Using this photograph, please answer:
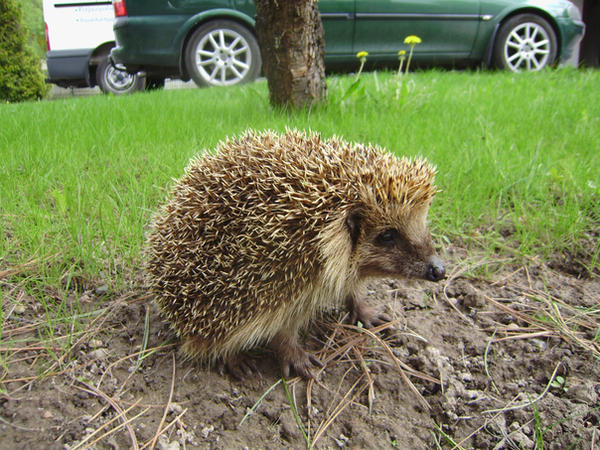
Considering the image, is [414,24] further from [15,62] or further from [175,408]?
[15,62]

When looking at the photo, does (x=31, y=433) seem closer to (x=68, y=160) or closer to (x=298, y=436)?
(x=298, y=436)

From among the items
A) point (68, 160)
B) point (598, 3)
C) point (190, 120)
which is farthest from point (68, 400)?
point (598, 3)

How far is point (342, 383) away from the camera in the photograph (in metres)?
2.31

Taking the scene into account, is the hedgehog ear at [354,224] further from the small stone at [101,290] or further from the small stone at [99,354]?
the small stone at [101,290]

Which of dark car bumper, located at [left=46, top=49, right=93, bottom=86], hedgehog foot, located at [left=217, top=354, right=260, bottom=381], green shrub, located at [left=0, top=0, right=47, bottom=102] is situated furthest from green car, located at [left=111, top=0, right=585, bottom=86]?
hedgehog foot, located at [left=217, top=354, right=260, bottom=381]

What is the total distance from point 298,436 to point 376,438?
342 mm

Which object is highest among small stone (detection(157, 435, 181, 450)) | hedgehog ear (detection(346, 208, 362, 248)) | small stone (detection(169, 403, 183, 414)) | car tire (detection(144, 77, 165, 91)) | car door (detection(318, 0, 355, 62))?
car door (detection(318, 0, 355, 62))

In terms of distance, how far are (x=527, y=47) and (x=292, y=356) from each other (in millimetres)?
10280

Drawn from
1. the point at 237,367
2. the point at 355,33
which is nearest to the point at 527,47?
the point at 355,33

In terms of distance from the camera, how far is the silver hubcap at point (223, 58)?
366 inches

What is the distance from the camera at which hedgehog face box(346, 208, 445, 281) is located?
7.72 feet

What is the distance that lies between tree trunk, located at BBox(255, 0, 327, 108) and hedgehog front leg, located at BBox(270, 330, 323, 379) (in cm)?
386

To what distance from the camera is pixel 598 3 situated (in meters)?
13.0

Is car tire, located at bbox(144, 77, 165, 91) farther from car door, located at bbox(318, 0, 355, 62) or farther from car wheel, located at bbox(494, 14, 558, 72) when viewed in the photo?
car wheel, located at bbox(494, 14, 558, 72)
